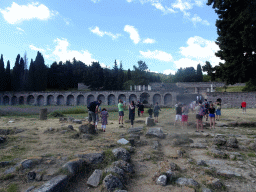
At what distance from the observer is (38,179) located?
392 cm

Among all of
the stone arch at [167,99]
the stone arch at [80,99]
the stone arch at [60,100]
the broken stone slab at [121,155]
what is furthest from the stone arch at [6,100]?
the broken stone slab at [121,155]

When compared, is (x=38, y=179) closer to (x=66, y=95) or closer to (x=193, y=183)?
(x=193, y=183)

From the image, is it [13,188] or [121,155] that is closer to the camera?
[13,188]

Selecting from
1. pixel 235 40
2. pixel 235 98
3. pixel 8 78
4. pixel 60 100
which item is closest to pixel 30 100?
pixel 60 100

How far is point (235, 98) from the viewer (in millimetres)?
33344

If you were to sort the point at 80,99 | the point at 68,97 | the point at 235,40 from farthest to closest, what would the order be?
the point at 68,97 < the point at 80,99 < the point at 235,40

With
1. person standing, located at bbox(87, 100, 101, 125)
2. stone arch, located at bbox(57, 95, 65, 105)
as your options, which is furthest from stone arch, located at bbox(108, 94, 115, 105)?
person standing, located at bbox(87, 100, 101, 125)

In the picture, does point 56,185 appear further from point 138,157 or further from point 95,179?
point 138,157

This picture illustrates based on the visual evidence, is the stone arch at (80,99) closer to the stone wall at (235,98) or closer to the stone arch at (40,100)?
the stone arch at (40,100)

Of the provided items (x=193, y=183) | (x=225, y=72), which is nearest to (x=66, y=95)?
(x=225, y=72)

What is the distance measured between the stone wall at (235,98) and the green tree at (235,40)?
72.2 feet

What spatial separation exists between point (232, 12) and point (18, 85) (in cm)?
5100

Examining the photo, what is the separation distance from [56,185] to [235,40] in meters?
13.4

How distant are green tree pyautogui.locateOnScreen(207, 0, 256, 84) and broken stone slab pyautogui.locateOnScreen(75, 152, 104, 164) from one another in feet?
36.5
